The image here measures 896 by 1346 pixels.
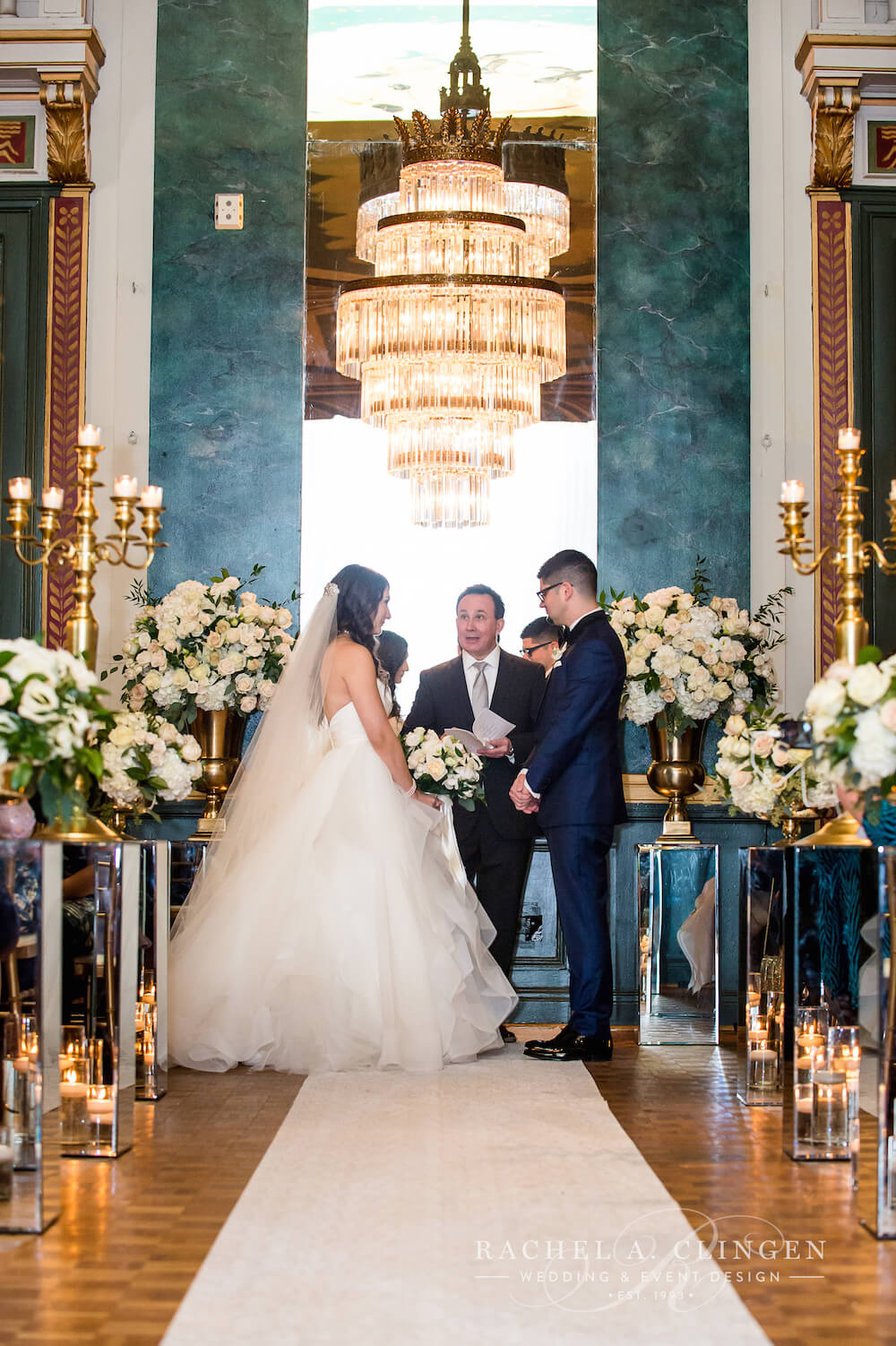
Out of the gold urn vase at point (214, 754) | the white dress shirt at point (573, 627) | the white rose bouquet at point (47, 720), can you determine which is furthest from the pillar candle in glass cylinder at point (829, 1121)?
the gold urn vase at point (214, 754)

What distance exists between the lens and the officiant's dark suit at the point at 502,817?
6996mm

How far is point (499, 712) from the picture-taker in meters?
7.28

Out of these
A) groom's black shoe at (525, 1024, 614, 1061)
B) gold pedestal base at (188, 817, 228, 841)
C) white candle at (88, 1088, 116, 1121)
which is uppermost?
gold pedestal base at (188, 817, 228, 841)

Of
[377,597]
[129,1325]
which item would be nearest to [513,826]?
[377,597]

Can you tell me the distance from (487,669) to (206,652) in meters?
1.41

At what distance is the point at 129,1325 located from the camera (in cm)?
304

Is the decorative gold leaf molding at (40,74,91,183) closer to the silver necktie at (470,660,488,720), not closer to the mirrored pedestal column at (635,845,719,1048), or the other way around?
the silver necktie at (470,660,488,720)

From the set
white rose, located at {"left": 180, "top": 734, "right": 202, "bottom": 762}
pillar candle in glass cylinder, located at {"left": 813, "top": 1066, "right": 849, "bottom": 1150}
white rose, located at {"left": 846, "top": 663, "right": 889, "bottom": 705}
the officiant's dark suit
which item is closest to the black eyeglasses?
the officiant's dark suit

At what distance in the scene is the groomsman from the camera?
6352 millimetres

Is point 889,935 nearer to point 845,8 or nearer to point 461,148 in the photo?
point 461,148

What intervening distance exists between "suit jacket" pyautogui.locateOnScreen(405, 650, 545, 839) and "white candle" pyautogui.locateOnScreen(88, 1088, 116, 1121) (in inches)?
109

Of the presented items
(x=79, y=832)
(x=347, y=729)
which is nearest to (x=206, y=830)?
(x=347, y=729)

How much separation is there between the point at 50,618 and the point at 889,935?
5.20 metres

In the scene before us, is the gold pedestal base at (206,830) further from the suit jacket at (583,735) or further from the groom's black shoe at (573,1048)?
the groom's black shoe at (573,1048)
